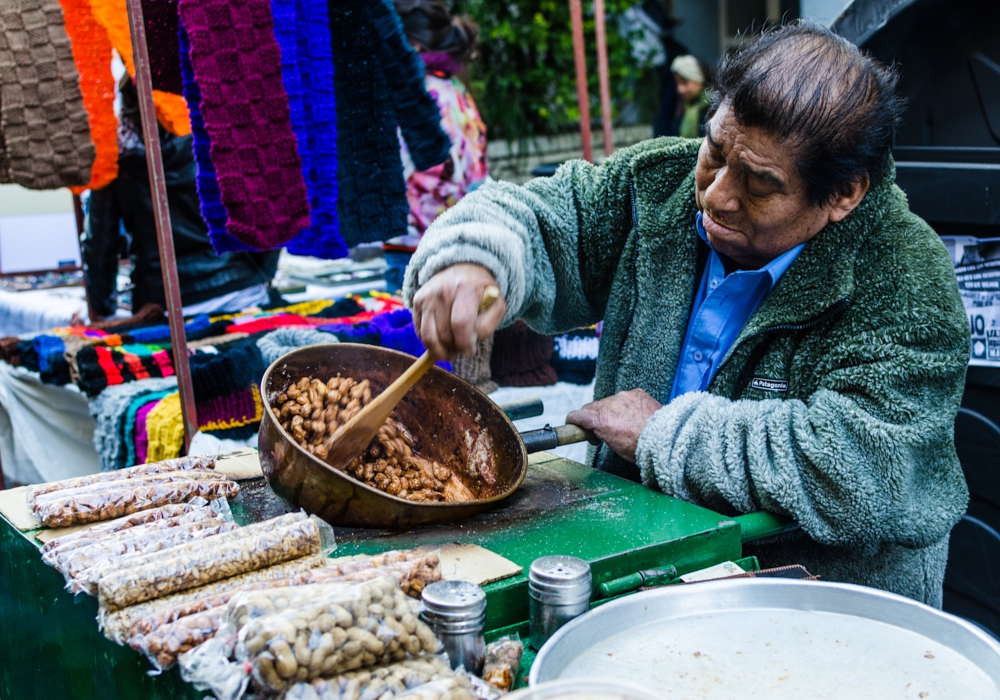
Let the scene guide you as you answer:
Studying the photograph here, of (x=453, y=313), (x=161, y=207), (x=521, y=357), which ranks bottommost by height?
(x=521, y=357)

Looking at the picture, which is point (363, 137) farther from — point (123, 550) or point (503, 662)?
point (503, 662)

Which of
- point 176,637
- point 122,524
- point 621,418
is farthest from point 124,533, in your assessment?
point 621,418

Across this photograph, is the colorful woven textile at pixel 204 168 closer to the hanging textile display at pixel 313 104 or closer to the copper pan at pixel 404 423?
the hanging textile display at pixel 313 104

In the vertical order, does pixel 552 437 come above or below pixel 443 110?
below

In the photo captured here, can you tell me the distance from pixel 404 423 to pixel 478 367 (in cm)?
126

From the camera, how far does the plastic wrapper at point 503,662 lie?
106 centimetres

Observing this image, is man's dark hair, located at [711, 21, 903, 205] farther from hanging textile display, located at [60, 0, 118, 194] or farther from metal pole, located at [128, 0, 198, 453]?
hanging textile display, located at [60, 0, 118, 194]

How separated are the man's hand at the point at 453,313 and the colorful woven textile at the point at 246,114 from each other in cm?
115

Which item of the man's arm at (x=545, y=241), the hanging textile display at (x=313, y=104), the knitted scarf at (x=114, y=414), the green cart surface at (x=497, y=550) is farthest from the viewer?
the knitted scarf at (x=114, y=414)

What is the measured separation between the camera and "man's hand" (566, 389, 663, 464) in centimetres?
172

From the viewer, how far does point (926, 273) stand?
1.58m

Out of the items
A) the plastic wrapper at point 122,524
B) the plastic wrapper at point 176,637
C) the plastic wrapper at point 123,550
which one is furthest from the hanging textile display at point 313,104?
the plastic wrapper at point 176,637

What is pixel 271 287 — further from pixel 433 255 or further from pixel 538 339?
pixel 433 255

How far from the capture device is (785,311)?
1672 millimetres
